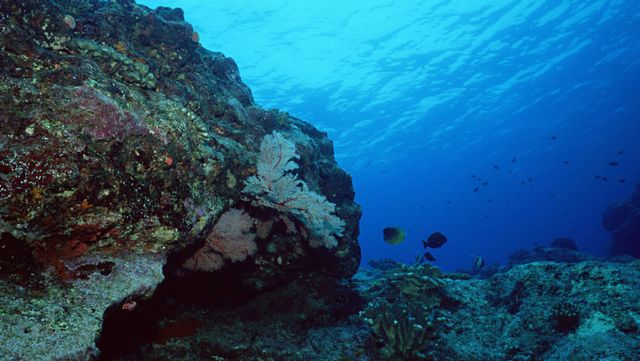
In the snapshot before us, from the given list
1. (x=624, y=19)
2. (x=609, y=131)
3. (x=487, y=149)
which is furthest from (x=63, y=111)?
(x=609, y=131)

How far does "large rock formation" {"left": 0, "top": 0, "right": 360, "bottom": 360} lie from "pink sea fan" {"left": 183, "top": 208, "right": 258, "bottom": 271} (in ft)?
0.05

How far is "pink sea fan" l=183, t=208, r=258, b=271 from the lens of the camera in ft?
14.1

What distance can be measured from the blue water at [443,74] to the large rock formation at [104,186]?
1876 centimetres

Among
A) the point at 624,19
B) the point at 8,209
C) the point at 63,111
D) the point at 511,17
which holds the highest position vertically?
the point at 624,19

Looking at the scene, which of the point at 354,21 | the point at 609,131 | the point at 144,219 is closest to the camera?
the point at 144,219

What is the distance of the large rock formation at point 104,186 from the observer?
2260 millimetres

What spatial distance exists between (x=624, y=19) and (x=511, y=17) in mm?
10985

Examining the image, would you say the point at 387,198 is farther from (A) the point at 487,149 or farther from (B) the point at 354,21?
(B) the point at 354,21

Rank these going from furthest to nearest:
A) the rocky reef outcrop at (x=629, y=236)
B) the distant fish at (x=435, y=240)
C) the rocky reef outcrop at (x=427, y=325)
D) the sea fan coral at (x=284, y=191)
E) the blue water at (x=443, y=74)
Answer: the blue water at (x=443, y=74)
the rocky reef outcrop at (x=629, y=236)
the distant fish at (x=435, y=240)
the sea fan coral at (x=284, y=191)
the rocky reef outcrop at (x=427, y=325)

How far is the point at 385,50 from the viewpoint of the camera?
1163 inches

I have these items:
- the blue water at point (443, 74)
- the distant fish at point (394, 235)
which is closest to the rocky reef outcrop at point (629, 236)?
the blue water at point (443, 74)

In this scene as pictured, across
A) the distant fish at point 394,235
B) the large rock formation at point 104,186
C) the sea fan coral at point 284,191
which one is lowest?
the large rock formation at point 104,186

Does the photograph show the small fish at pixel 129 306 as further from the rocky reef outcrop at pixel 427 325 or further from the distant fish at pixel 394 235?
the distant fish at pixel 394 235

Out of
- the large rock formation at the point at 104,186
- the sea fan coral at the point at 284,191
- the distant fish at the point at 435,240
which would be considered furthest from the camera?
the distant fish at the point at 435,240
